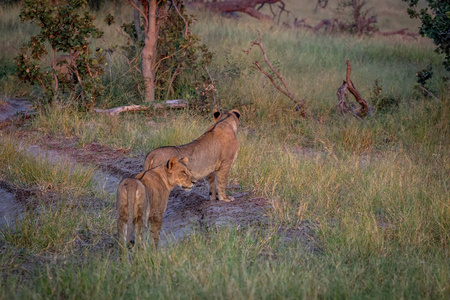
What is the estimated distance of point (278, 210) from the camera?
Answer: 505 cm

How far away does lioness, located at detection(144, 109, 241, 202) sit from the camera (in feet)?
16.8

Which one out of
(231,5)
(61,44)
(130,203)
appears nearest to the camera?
(130,203)

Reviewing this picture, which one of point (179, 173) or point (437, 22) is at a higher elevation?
point (437, 22)

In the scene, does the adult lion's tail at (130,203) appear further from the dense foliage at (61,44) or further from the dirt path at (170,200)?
the dense foliage at (61,44)

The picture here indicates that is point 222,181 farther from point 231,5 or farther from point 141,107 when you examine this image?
point 231,5

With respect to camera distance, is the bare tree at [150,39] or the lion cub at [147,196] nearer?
the lion cub at [147,196]

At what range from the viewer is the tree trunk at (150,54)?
376 inches

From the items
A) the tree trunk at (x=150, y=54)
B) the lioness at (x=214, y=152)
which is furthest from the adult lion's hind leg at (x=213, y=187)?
the tree trunk at (x=150, y=54)

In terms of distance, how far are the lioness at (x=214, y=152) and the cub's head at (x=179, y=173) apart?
0.29 m

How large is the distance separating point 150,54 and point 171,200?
4.40 m

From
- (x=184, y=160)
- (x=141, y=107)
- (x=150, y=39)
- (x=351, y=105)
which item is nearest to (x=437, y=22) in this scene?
(x=351, y=105)

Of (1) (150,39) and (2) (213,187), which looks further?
(1) (150,39)

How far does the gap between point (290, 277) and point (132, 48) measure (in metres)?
8.41

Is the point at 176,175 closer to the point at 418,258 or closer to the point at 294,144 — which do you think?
the point at 418,258
